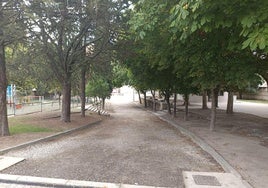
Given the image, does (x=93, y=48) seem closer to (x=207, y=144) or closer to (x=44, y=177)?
(x=207, y=144)

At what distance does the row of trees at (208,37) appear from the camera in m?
4.92

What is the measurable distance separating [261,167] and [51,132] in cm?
829

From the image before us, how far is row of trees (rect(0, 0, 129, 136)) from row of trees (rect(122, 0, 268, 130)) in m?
1.90

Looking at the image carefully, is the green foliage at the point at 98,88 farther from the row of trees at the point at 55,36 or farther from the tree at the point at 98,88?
the row of trees at the point at 55,36

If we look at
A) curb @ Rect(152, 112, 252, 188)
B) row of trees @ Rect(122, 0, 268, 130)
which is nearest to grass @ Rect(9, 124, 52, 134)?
row of trees @ Rect(122, 0, 268, 130)

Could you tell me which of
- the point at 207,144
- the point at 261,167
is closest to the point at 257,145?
the point at 207,144

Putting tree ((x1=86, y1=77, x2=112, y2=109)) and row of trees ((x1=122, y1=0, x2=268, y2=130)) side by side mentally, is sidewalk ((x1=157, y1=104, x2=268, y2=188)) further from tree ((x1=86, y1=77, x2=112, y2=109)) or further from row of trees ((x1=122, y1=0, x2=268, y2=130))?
tree ((x1=86, y1=77, x2=112, y2=109))

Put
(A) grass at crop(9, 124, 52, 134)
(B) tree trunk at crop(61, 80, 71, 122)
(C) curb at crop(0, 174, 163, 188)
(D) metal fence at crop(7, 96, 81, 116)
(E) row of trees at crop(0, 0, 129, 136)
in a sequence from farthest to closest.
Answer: (D) metal fence at crop(7, 96, 81, 116) → (B) tree trunk at crop(61, 80, 71, 122) → (A) grass at crop(9, 124, 52, 134) → (E) row of trees at crop(0, 0, 129, 136) → (C) curb at crop(0, 174, 163, 188)

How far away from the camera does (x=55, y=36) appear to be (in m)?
15.5

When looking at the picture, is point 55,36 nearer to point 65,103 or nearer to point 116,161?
point 65,103

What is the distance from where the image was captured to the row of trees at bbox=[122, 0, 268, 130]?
194 inches

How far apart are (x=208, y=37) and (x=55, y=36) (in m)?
9.26

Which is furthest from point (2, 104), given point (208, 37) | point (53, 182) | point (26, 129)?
point (208, 37)

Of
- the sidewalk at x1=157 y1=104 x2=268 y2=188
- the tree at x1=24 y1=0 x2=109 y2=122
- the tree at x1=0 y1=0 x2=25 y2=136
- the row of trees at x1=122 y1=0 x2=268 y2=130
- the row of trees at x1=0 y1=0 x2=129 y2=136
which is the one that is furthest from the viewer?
the tree at x1=24 y1=0 x2=109 y2=122
